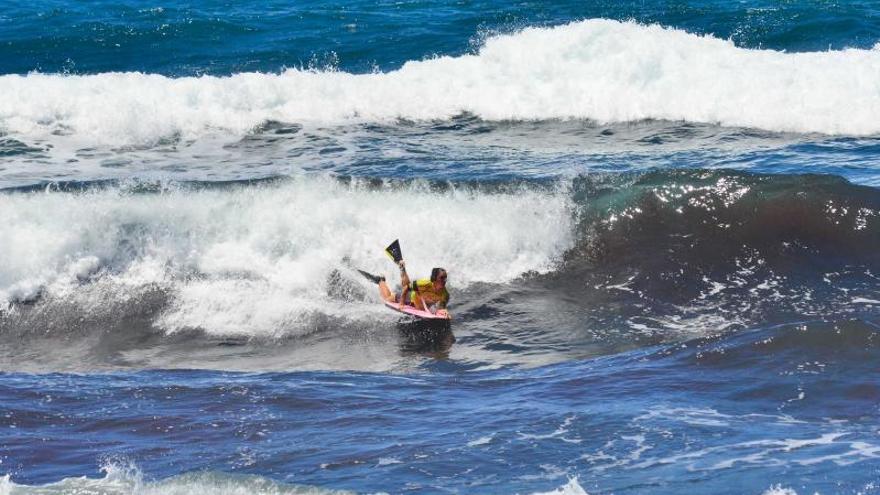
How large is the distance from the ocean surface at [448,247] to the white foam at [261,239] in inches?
1.6

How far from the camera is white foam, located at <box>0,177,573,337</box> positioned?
1252 cm

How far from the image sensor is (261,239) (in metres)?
13.2

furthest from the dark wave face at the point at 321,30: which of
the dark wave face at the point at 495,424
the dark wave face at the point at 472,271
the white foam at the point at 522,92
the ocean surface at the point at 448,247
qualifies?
the dark wave face at the point at 495,424

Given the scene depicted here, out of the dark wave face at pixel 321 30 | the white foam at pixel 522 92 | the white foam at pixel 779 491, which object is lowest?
the white foam at pixel 779 491

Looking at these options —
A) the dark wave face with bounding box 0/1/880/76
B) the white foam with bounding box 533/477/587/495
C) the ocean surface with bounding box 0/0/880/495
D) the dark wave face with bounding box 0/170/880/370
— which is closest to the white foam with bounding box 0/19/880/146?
the ocean surface with bounding box 0/0/880/495

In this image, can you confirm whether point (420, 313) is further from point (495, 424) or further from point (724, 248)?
point (724, 248)

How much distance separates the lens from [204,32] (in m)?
24.3

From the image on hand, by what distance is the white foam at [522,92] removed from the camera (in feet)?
60.2

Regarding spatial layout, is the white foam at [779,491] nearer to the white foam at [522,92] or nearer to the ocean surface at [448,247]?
the ocean surface at [448,247]

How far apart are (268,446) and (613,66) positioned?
1419 cm

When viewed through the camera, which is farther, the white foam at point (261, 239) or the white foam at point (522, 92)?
the white foam at point (522, 92)

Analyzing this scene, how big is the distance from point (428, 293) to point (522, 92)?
31.0ft

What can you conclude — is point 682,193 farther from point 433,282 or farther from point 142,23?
point 142,23

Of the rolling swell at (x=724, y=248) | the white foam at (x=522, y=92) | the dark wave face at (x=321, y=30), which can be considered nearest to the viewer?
the rolling swell at (x=724, y=248)
